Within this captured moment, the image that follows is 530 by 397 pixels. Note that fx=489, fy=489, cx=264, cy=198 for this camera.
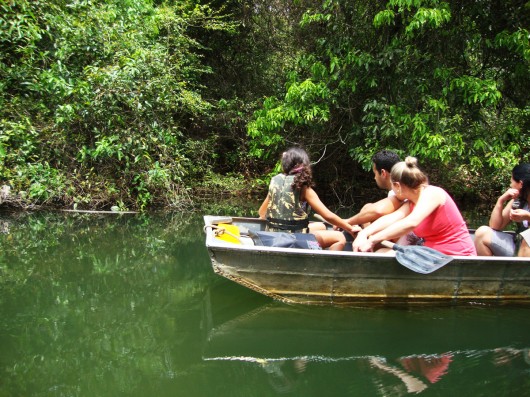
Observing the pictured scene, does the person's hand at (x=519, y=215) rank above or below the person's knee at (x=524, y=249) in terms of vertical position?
above

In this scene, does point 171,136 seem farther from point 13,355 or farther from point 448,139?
point 13,355

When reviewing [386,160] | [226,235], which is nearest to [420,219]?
[386,160]

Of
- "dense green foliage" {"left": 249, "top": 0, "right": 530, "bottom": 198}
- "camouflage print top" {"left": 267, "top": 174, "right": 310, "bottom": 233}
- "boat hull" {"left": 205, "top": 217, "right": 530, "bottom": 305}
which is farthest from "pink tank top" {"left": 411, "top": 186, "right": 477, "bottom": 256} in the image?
"dense green foliage" {"left": 249, "top": 0, "right": 530, "bottom": 198}

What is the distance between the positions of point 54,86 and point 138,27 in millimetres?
2352

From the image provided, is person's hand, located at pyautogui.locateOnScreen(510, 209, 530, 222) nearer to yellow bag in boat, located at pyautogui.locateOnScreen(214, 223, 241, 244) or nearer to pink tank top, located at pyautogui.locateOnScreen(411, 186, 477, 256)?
pink tank top, located at pyautogui.locateOnScreen(411, 186, 477, 256)

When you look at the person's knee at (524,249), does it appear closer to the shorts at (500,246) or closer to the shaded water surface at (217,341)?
the shorts at (500,246)

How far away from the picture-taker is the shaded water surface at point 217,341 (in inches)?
101

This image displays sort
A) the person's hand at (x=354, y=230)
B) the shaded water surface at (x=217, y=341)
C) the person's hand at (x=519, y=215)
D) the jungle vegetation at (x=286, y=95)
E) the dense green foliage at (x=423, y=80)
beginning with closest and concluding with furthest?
the shaded water surface at (x=217, y=341)
the person's hand at (x=519, y=215)
the person's hand at (x=354, y=230)
the dense green foliage at (x=423, y=80)
the jungle vegetation at (x=286, y=95)

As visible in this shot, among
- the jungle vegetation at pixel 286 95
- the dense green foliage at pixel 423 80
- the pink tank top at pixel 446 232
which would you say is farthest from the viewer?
the jungle vegetation at pixel 286 95

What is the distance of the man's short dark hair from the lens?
394 cm

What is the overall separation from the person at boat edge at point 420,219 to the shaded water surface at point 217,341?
537 mm

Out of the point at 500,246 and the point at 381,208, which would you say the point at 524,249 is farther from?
the point at 381,208

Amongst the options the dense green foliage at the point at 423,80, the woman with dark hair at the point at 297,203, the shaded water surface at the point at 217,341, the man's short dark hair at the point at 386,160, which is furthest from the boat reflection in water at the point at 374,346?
the dense green foliage at the point at 423,80

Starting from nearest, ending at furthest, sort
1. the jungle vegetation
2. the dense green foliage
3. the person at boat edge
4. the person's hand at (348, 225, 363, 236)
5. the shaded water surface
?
the shaded water surface < the person at boat edge < the person's hand at (348, 225, 363, 236) < the dense green foliage < the jungle vegetation
